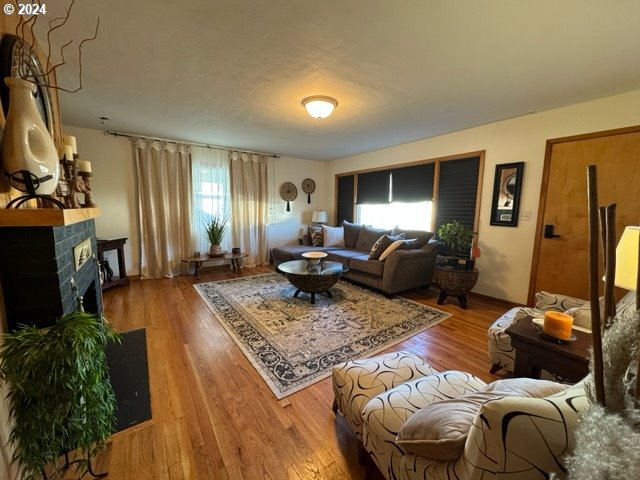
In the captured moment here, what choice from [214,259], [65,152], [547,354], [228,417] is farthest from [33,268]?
[214,259]

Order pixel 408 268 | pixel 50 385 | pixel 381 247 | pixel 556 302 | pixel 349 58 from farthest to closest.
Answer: pixel 381 247
pixel 408 268
pixel 556 302
pixel 349 58
pixel 50 385

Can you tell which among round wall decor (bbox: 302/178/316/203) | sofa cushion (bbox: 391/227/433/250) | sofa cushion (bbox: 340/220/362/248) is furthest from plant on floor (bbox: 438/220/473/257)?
round wall decor (bbox: 302/178/316/203)

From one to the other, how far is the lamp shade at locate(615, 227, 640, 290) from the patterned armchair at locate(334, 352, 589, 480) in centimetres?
70

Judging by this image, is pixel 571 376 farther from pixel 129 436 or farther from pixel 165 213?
pixel 165 213

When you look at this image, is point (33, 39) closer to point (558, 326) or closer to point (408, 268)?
point (558, 326)

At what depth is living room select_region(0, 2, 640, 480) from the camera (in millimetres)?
1358

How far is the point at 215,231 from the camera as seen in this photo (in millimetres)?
4508

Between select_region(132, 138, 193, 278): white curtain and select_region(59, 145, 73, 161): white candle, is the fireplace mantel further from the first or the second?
select_region(132, 138, 193, 278): white curtain

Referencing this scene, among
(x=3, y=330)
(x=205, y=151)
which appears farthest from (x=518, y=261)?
(x=205, y=151)

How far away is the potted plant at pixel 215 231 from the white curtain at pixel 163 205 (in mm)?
344

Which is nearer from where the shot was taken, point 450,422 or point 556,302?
point 450,422

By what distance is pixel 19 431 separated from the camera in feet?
2.79

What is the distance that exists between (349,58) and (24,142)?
188cm

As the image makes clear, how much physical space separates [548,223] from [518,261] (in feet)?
1.78
